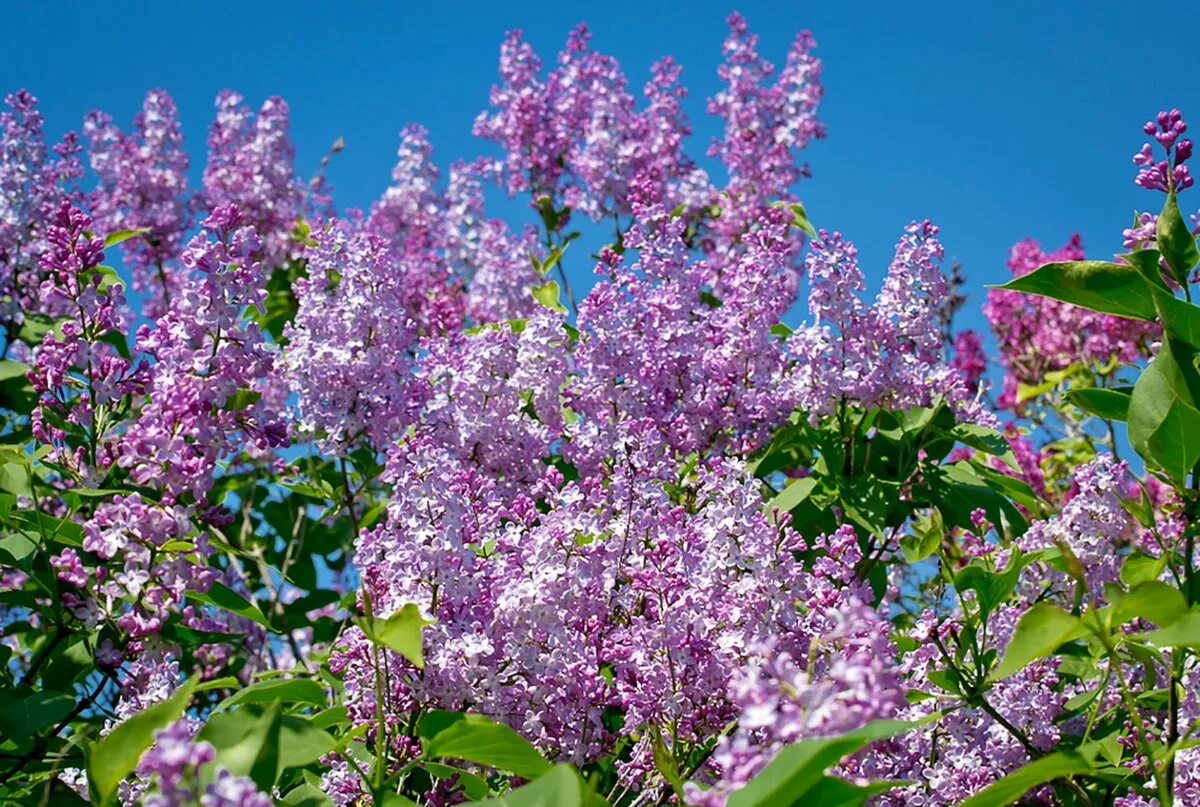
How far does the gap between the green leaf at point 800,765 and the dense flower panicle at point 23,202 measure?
142 inches

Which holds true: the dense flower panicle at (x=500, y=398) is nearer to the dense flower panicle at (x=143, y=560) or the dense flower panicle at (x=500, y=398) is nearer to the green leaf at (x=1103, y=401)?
the dense flower panicle at (x=143, y=560)

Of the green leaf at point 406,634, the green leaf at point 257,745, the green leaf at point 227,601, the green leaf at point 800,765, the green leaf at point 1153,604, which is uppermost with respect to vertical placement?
the green leaf at point 227,601

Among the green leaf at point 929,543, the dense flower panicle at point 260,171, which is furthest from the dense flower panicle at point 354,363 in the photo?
the dense flower panicle at point 260,171

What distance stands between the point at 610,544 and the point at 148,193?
4.65m

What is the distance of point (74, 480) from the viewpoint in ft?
7.82

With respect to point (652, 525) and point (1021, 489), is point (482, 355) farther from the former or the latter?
point (1021, 489)

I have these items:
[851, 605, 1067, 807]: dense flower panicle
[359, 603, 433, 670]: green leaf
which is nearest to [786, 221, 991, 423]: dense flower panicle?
[851, 605, 1067, 807]: dense flower panicle

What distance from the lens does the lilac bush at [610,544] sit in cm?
142

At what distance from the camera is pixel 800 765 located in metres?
0.97

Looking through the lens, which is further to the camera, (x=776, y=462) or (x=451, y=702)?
(x=776, y=462)

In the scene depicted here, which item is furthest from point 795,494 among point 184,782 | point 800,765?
point 184,782

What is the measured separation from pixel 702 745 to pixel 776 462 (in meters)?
1.46

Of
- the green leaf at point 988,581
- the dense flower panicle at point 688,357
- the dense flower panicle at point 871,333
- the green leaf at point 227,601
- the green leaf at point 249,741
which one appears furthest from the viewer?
the dense flower panicle at point 688,357

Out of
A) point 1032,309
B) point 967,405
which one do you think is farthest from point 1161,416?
point 1032,309
